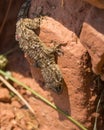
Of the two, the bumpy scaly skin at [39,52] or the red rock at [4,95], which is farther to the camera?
the red rock at [4,95]

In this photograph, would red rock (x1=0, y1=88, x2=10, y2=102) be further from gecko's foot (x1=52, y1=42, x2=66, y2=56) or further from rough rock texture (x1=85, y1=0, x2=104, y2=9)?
rough rock texture (x1=85, y1=0, x2=104, y2=9)

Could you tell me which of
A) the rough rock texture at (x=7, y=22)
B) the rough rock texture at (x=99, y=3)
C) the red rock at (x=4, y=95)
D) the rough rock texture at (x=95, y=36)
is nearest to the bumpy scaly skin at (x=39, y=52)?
the rough rock texture at (x=95, y=36)

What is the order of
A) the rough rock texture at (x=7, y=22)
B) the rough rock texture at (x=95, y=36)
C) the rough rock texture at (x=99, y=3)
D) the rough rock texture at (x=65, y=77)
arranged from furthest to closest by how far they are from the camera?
the rough rock texture at (x=7, y=22) → the rough rock texture at (x=65, y=77) → the rough rock texture at (x=95, y=36) → the rough rock texture at (x=99, y=3)

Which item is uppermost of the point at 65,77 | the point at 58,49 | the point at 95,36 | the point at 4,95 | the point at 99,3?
the point at 99,3

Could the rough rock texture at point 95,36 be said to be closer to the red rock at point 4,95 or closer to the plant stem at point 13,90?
the plant stem at point 13,90

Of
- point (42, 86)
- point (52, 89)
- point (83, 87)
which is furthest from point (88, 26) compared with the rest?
point (42, 86)

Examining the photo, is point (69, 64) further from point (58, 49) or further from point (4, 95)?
point (4, 95)

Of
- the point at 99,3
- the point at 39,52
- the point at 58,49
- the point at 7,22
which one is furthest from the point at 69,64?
the point at 7,22
